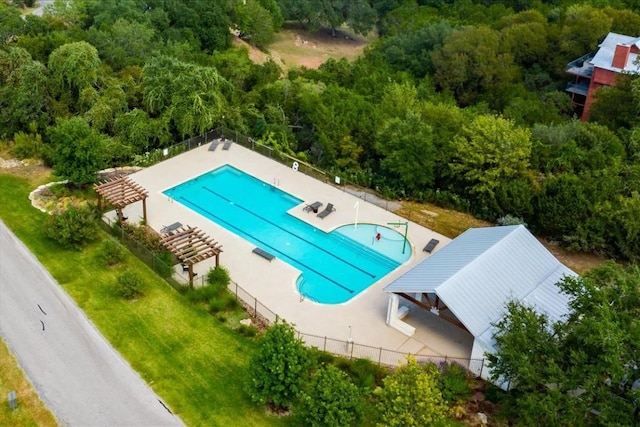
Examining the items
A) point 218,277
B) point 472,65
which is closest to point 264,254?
point 218,277

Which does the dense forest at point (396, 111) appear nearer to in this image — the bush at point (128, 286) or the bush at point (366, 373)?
the bush at point (128, 286)

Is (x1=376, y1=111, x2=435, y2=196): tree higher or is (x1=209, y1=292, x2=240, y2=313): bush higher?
(x1=376, y1=111, x2=435, y2=196): tree

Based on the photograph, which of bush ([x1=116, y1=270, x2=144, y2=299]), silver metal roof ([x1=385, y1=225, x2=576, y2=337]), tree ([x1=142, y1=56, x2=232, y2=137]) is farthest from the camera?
tree ([x1=142, y1=56, x2=232, y2=137])

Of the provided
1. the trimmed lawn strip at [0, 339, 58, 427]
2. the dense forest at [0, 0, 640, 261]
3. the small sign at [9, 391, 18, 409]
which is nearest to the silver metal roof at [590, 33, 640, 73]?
the dense forest at [0, 0, 640, 261]

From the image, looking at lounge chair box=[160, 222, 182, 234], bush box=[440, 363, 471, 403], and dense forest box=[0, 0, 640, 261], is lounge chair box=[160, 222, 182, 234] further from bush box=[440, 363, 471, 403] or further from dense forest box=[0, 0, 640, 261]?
bush box=[440, 363, 471, 403]

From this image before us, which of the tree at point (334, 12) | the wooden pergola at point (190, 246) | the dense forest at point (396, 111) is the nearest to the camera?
the wooden pergola at point (190, 246)

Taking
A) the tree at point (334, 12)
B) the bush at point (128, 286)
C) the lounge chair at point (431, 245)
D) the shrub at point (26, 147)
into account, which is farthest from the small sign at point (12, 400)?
the tree at point (334, 12)

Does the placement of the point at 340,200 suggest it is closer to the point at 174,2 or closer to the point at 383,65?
the point at 383,65
